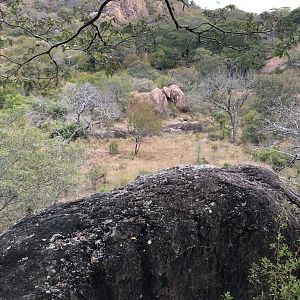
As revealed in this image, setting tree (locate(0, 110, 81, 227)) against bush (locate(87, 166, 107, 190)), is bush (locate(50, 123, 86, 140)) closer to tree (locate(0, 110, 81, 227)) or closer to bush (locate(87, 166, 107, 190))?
bush (locate(87, 166, 107, 190))

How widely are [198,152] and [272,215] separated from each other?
1521 cm

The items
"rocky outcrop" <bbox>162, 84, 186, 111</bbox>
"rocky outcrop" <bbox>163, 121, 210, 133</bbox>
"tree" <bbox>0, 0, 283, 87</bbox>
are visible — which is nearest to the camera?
"tree" <bbox>0, 0, 283, 87</bbox>

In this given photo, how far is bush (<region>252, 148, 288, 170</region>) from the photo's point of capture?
523 inches

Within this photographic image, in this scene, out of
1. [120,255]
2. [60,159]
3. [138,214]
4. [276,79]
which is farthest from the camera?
[276,79]

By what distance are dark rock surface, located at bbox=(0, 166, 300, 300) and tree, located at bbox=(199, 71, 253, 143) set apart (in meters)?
19.3

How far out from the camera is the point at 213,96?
25734 millimetres

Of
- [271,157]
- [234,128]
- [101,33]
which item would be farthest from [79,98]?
[101,33]

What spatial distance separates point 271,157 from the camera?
44.2 ft

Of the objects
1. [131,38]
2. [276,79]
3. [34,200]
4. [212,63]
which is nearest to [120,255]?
[131,38]

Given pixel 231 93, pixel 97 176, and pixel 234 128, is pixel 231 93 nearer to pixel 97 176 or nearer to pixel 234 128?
pixel 234 128

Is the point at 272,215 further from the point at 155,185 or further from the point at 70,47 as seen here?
the point at 70,47

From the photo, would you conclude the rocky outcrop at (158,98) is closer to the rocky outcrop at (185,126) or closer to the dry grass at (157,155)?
the rocky outcrop at (185,126)

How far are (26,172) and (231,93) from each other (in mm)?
18540

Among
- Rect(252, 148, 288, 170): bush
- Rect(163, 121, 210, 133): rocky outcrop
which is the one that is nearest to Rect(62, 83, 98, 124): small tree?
Rect(163, 121, 210, 133): rocky outcrop
